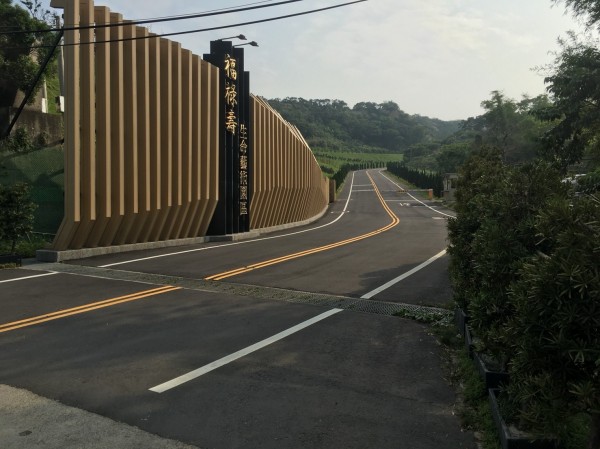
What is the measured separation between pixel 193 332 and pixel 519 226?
4.56m

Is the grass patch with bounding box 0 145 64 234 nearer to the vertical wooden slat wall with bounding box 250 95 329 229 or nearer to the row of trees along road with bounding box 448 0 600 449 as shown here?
the vertical wooden slat wall with bounding box 250 95 329 229

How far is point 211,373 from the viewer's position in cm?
526

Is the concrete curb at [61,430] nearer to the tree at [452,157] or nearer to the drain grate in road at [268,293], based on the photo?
the drain grate in road at [268,293]

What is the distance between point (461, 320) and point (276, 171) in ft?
66.3

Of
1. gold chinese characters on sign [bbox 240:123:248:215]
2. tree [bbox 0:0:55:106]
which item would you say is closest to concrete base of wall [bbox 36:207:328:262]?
gold chinese characters on sign [bbox 240:123:248:215]

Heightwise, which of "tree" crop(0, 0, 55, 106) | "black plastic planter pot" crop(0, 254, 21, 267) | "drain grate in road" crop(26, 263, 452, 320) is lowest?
"drain grate in road" crop(26, 263, 452, 320)

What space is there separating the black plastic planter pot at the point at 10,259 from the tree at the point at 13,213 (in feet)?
2.17

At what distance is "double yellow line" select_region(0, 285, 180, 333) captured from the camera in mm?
7014

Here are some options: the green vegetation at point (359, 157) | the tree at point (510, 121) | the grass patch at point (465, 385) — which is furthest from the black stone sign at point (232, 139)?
the green vegetation at point (359, 157)

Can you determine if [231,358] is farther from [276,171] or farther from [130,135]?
[276,171]

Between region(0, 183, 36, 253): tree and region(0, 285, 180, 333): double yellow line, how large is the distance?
5.73 m

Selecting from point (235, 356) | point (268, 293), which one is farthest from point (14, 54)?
point (235, 356)

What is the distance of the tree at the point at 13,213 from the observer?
41.5 ft

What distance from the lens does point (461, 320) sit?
268 inches
